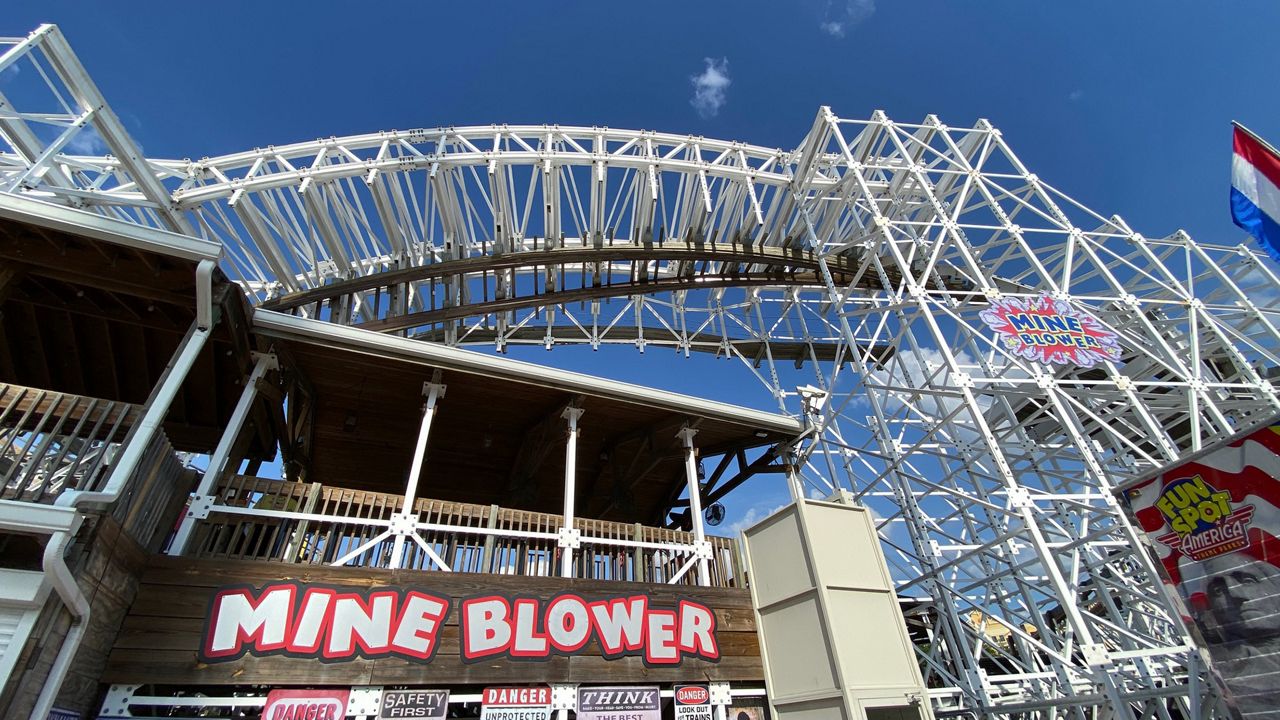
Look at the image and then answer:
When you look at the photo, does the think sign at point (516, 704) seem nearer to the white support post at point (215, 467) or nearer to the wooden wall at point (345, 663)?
the wooden wall at point (345, 663)

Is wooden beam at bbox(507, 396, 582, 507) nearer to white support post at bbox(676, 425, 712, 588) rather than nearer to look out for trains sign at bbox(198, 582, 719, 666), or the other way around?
white support post at bbox(676, 425, 712, 588)

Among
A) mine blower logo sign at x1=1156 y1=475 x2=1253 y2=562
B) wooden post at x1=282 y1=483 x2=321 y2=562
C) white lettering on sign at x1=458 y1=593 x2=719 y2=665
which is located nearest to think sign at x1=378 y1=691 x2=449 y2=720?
white lettering on sign at x1=458 y1=593 x2=719 y2=665

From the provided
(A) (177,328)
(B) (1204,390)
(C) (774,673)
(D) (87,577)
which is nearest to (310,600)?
(D) (87,577)

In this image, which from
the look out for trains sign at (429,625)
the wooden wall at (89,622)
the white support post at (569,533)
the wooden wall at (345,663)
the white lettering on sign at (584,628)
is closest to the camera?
the wooden wall at (89,622)

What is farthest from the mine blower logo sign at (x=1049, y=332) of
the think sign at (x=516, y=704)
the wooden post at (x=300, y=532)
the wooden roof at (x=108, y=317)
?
the wooden roof at (x=108, y=317)

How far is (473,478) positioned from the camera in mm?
13320

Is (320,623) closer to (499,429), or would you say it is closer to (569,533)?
(569,533)

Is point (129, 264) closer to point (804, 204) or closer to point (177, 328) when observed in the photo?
point (177, 328)

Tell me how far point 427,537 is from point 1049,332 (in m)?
11.0

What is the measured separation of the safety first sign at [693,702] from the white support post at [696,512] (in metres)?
1.41

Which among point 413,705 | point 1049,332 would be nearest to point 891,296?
point 1049,332

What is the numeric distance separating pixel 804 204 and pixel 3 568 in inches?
664

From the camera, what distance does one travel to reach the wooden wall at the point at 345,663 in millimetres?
5910

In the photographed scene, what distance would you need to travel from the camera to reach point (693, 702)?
24.9 ft
